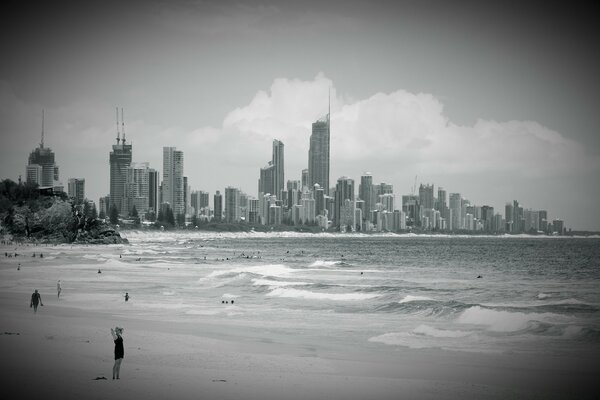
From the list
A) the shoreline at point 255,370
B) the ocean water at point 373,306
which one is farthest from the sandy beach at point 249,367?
the ocean water at point 373,306

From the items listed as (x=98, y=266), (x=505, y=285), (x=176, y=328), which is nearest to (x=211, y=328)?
(x=176, y=328)

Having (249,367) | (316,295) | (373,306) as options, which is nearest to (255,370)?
(249,367)

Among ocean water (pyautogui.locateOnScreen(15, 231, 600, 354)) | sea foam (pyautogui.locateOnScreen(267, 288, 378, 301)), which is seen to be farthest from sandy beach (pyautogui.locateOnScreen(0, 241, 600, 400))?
sea foam (pyautogui.locateOnScreen(267, 288, 378, 301))

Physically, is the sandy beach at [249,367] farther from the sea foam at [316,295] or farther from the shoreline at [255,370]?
the sea foam at [316,295]

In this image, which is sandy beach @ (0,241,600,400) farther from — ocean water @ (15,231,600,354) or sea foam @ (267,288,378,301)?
sea foam @ (267,288,378,301)

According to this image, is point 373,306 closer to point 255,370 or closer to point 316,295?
point 316,295

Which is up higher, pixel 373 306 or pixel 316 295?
pixel 373 306

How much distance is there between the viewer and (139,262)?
294 ft

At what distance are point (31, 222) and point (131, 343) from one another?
14744cm

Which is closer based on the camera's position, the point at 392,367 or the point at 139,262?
the point at 392,367

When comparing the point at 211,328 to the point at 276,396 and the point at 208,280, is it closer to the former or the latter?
the point at 276,396

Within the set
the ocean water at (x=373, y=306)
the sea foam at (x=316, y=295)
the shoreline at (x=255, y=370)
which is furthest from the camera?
the sea foam at (x=316, y=295)

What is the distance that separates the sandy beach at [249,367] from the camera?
774 inches

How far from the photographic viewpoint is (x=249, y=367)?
23375 millimetres
